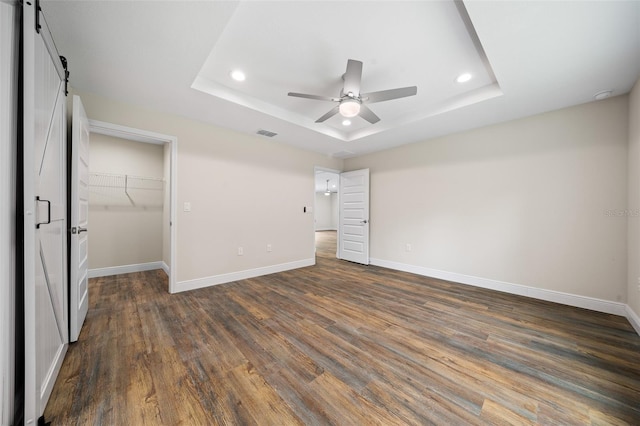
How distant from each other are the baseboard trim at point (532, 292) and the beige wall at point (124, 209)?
4975 mm

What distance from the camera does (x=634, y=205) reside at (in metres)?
2.37

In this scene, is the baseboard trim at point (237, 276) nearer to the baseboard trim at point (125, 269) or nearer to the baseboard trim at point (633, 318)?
the baseboard trim at point (125, 269)

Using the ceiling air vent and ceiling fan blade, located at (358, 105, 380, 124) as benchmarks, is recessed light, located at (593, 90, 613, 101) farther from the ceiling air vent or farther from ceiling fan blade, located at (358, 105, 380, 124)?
the ceiling air vent

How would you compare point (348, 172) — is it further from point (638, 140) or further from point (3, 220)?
point (3, 220)

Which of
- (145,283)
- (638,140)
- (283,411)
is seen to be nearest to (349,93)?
(283,411)

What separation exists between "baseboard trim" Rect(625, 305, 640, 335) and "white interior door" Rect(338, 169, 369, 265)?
3.39 metres

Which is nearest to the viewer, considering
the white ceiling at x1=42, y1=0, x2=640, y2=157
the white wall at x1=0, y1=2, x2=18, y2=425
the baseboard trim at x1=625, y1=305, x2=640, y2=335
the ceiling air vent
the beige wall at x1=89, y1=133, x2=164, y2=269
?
the white wall at x1=0, y1=2, x2=18, y2=425

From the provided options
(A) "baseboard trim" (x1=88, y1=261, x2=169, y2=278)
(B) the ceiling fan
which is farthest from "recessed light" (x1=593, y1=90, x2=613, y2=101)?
(A) "baseboard trim" (x1=88, y1=261, x2=169, y2=278)

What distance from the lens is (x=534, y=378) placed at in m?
1.59

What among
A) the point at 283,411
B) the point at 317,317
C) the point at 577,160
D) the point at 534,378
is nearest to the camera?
the point at 283,411

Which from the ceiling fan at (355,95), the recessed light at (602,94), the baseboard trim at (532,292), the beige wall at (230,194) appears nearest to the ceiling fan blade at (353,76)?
the ceiling fan at (355,95)

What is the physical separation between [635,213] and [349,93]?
3.19m

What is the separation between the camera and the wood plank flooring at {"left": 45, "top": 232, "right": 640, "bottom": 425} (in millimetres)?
1312

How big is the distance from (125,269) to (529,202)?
256 inches
